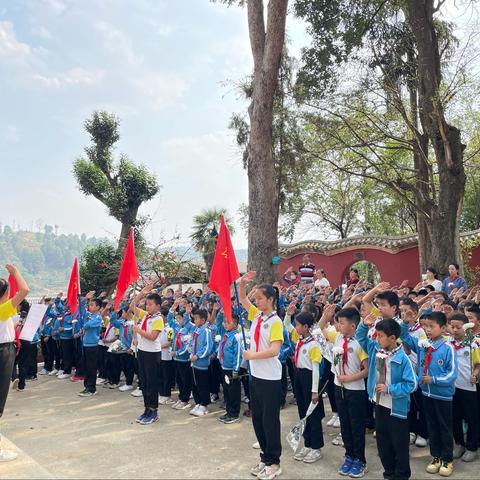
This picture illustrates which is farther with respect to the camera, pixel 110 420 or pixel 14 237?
pixel 14 237

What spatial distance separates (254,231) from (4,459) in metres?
7.67

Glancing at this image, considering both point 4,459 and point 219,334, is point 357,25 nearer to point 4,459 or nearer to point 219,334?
point 219,334

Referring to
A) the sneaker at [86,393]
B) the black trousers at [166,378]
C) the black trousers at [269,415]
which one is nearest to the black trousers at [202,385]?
the black trousers at [166,378]

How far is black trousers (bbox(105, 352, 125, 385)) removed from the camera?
30.3ft

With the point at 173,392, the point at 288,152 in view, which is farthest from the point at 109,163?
the point at 173,392

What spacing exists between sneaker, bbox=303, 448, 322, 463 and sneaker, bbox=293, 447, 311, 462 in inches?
1.5

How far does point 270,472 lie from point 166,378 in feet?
12.5

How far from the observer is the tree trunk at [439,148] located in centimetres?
1098

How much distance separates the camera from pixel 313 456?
5254mm

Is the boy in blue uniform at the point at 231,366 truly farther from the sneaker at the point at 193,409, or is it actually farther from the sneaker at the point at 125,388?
the sneaker at the point at 125,388

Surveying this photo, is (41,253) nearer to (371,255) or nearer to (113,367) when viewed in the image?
(371,255)

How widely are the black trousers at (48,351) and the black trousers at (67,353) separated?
0.69 meters

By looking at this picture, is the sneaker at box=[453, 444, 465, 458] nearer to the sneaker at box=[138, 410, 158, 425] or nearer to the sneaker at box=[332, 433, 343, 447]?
the sneaker at box=[332, 433, 343, 447]

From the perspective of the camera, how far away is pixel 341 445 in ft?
18.6
